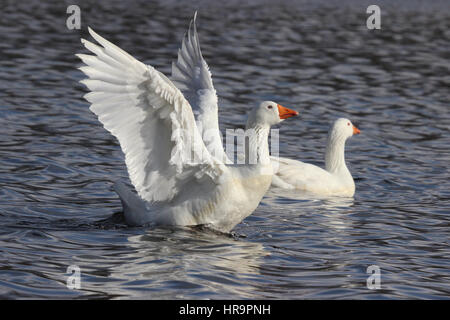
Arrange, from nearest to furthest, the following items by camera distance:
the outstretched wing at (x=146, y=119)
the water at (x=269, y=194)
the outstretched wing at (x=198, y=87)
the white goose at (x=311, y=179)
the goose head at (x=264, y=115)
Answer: the water at (x=269, y=194) < the outstretched wing at (x=146, y=119) < the goose head at (x=264, y=115) < the outstretched wing at (x=198, y=87) < the white goose at (x=311, y=179)

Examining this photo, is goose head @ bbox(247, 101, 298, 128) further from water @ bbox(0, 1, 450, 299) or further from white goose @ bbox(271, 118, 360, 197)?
white goose @ bbox(271, 118, 360, 197)

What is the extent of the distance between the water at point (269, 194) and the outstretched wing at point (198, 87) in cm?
140

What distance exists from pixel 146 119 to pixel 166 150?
0.53m

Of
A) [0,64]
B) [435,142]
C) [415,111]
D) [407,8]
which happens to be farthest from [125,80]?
[407,8]

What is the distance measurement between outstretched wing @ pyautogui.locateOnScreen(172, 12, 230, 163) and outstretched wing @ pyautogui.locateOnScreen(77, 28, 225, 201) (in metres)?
1.48

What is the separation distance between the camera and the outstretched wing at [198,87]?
11125mm

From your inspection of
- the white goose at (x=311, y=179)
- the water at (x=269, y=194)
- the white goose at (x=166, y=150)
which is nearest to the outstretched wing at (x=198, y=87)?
the white goose at (x=166, y=150)

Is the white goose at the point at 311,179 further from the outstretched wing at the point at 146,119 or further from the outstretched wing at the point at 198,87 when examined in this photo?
the outstretched wing at the point at 146,119

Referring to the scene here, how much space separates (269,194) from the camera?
41.5 ft

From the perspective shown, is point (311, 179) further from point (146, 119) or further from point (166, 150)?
point (146, 119)

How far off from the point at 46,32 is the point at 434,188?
52.6 ft

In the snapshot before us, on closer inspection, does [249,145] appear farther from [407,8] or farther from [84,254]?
[407,8]

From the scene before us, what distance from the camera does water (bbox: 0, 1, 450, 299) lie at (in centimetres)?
825

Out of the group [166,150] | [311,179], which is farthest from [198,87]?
[166,150]
